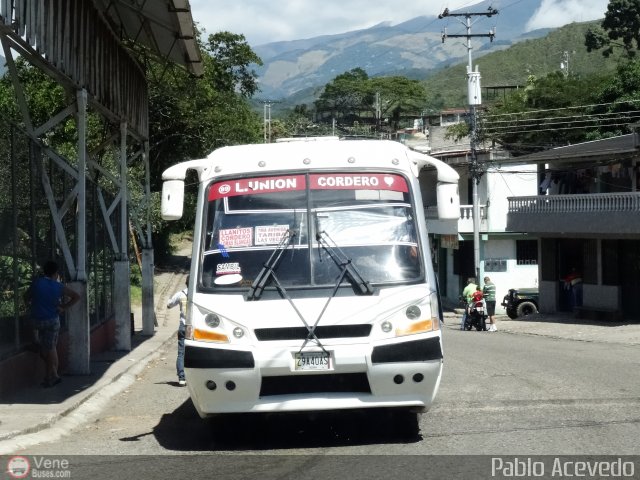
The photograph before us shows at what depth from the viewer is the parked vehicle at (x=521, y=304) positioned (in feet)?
131

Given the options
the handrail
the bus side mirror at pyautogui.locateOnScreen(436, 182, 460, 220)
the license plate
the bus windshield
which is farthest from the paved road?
the handrail

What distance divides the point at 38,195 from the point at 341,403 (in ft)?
27.1

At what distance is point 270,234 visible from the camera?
9.45 metres

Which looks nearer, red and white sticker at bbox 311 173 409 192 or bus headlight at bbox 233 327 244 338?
bus headlight at bbox 233 327 244 338

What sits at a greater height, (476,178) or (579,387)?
(476,178)

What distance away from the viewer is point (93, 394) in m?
13.2

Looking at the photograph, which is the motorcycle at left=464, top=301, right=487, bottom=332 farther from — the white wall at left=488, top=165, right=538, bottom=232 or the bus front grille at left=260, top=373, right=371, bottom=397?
the bus front grille at left=260, top=373, right=371, bottom=397

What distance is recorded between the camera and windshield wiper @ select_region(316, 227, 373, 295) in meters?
9.02

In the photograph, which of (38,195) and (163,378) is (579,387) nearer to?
(163,378)

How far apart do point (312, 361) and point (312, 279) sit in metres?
0.87

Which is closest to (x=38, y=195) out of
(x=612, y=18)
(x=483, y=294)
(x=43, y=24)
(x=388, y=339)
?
(x=43, y=24)

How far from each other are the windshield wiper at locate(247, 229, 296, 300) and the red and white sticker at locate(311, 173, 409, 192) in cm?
57

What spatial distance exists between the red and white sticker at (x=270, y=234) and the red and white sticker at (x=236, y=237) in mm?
77

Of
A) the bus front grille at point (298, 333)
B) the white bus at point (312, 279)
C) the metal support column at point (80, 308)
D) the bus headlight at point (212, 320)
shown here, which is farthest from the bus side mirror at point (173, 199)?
the metal support column at point (80, 308)
